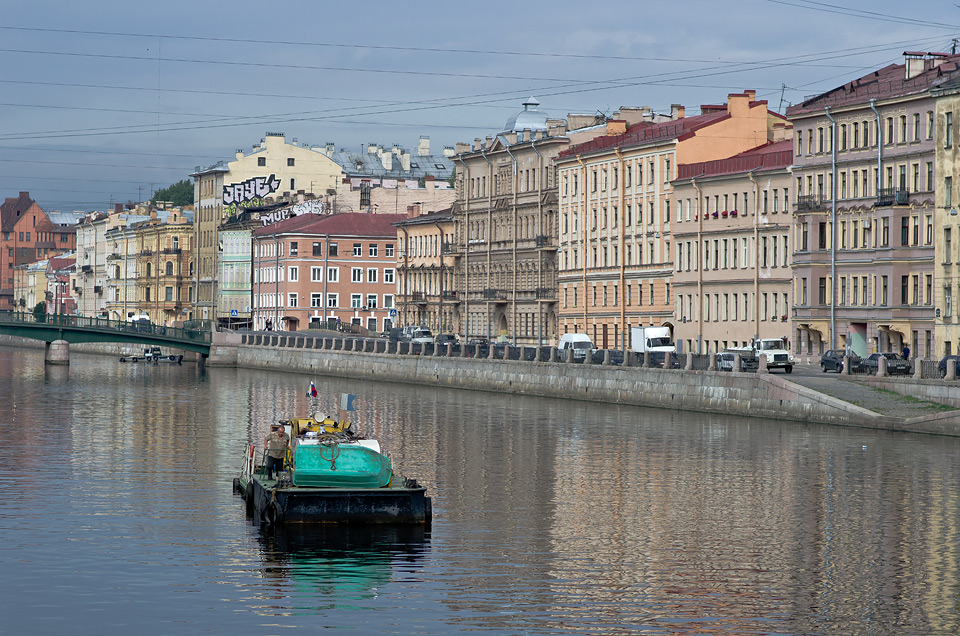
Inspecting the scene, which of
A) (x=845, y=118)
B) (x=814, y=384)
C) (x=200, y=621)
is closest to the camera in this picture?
(x=200, y=621)

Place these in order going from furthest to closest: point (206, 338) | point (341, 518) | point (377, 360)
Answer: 1. point (206, 338)
2. point (377, 360)
3. point (341, 518)

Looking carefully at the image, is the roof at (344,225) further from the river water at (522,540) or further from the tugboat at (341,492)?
the tugboat at (341,492)

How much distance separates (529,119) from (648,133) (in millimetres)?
22745

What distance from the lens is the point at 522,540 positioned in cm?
2870

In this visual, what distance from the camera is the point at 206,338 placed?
110750 millimetres

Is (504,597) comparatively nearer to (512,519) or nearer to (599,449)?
(512,519)

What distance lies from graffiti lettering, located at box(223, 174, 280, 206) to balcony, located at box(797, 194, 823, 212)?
86.7 meters

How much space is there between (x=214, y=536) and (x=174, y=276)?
461 feet

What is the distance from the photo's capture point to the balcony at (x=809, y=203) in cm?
A: 7612

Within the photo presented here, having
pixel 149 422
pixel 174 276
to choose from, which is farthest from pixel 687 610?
pixel 174 276

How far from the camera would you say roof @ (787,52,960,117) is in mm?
69312

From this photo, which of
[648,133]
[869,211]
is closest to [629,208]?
[648,133]

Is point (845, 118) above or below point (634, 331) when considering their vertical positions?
above

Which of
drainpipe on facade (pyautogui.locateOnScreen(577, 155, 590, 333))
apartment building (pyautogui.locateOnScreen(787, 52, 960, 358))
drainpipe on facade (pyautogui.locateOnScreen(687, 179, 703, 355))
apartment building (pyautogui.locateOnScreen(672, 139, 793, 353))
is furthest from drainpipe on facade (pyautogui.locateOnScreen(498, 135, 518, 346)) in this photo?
apartment building (pyautogui.locateOnScreen(787, 52, 960, 358))
